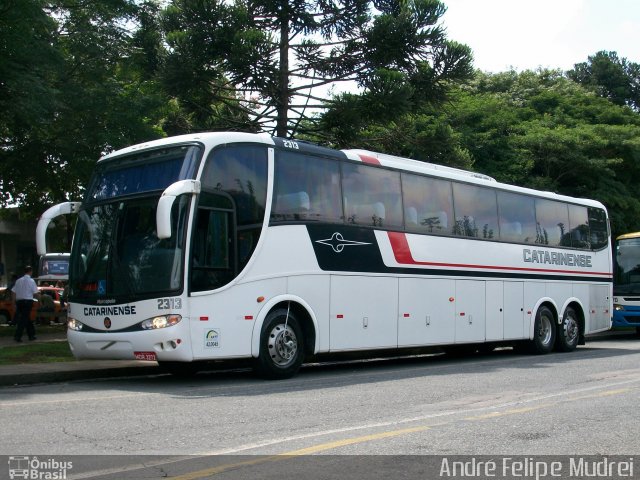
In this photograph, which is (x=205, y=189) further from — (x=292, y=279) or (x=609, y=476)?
(x=609, y=476)

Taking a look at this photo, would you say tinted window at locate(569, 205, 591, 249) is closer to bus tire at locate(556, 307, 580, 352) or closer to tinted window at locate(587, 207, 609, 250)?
tinted window at locate(587, 207, 609, 250)

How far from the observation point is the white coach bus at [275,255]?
11.8m

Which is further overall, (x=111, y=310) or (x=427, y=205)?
(x=427, y=205)

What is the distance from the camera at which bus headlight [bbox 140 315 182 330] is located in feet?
37.7

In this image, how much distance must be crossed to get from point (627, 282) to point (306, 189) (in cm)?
1668

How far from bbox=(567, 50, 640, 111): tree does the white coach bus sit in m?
47.2

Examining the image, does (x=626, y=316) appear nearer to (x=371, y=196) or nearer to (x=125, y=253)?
(x=371, y=196)

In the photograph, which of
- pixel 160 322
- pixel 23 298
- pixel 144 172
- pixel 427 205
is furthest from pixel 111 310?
pixel 23 298

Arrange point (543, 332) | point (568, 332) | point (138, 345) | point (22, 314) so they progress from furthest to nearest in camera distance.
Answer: point (568, 332), point (543, 332), point (22, 314), point (138, 345)

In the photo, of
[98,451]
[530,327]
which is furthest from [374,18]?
[98,451]

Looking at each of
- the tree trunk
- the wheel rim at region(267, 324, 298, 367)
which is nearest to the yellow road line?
the wheel rim at region(267, 324, 298, 367)

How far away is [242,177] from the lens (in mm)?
12602

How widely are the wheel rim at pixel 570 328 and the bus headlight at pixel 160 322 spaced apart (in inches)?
473

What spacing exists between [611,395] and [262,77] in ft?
43.4
